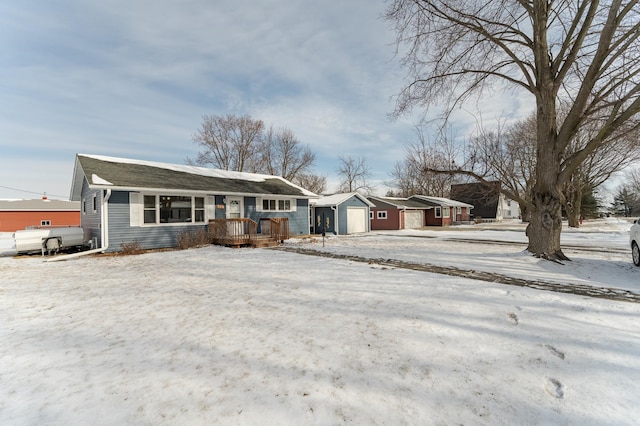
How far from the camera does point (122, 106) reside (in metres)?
16.4

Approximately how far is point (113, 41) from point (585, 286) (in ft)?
58.1

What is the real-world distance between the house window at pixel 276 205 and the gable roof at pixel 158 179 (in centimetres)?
64

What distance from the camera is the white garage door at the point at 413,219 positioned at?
104 feet

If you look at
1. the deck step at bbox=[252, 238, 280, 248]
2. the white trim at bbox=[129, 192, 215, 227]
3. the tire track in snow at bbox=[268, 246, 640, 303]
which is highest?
the white trim at bbox=[129, 192, 215, 227]

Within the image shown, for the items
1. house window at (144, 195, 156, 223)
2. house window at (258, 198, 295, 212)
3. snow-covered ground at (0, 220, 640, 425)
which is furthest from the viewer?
house window at (258, 198, 295, 212)

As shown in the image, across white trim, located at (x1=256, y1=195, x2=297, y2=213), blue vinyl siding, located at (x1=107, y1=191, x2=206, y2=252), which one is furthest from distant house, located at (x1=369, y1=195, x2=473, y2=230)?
blue vinyl siding, located at (x1=107, y1=191, x2=206, y2=252)

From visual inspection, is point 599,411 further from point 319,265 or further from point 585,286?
point 319,265

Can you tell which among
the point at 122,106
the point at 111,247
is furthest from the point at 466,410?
the point at 122,106

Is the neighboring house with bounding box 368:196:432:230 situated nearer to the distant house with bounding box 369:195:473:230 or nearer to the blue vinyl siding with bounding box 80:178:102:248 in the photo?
the distant house with bounding box 369:195:473:230

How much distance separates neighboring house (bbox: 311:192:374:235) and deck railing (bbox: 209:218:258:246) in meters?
7.91

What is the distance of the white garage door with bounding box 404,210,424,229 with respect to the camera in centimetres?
3175

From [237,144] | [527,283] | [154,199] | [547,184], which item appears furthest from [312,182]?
[527,283]

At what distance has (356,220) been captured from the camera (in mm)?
23172

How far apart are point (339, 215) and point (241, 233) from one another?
9.89 metres
